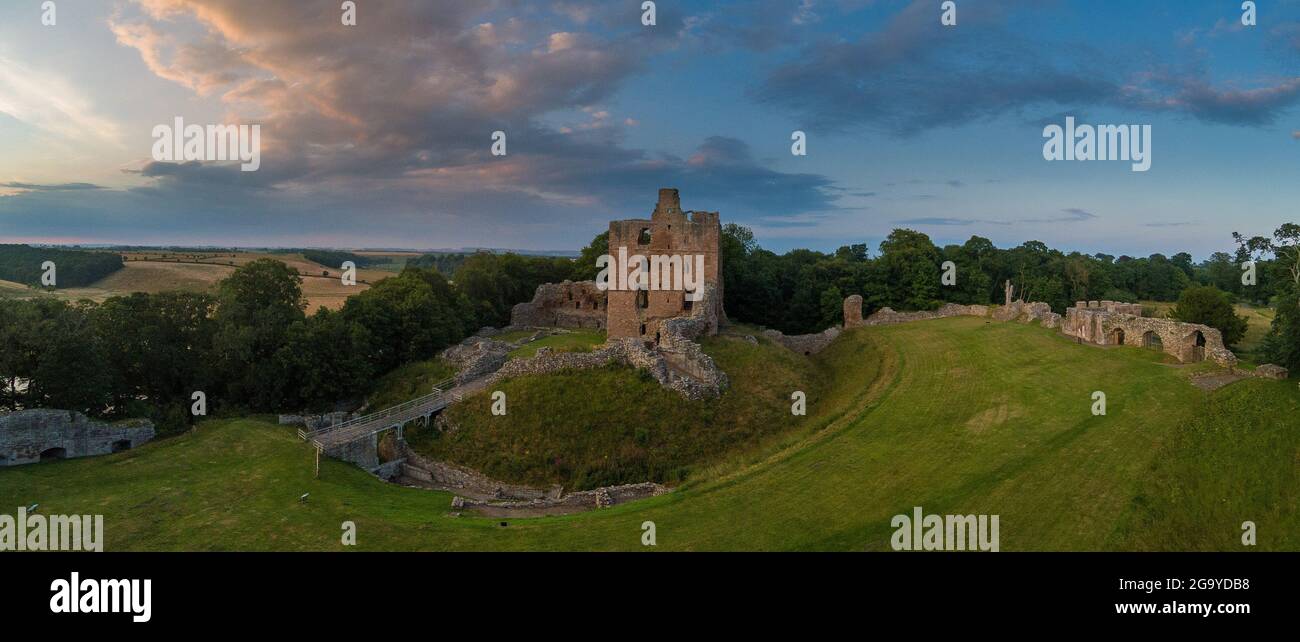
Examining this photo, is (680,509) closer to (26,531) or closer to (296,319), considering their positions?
(26,531)

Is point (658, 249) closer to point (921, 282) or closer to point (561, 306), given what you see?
point (561, 306)

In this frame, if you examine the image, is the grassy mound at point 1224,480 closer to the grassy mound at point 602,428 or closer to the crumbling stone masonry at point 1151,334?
the crumbling stone masonry at point 1151,334

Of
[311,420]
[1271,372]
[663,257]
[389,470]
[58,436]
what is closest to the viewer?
[1271,372]

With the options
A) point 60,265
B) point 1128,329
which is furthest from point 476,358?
point 60,265

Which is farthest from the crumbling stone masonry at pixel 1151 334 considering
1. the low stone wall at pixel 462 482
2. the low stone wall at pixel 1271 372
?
the low stone wall at pixel 462 482
